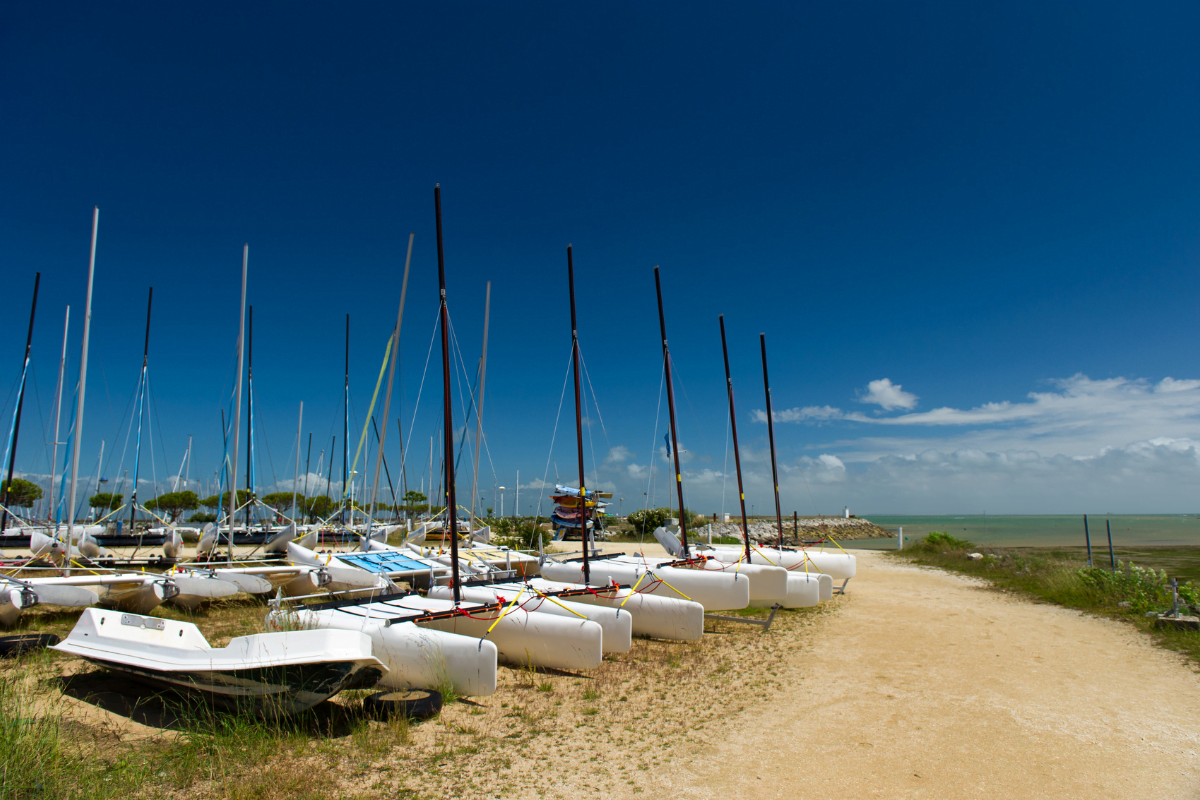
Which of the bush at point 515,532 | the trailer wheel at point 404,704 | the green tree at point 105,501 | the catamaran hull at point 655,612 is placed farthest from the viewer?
the green tree at point 105,501

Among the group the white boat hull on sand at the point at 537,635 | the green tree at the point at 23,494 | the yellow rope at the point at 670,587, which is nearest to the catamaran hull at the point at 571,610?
the white boat hull on sand at the point at 537,635

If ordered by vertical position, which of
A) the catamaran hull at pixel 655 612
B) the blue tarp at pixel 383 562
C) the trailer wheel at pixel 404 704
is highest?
the blue tarp at pixel 383 562

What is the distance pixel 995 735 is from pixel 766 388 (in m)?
16.5

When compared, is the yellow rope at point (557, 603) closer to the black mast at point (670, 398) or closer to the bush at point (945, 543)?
the black mast at point (670, 398)

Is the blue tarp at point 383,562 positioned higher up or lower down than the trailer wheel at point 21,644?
higher up

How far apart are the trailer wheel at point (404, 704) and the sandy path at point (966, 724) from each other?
296 cm

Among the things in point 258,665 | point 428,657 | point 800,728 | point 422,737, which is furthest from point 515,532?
point 258,665

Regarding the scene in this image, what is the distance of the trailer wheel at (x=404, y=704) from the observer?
6801 mm

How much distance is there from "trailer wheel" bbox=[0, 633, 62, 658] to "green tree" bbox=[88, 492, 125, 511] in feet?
128

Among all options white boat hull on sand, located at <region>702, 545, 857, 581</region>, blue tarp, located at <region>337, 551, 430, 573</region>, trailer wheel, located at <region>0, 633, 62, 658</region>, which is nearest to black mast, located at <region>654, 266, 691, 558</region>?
white boat hull on sand, located at <region>702, 545, 857, 581</region>

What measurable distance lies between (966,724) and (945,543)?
21582 millimetres

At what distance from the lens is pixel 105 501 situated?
44.7 metres

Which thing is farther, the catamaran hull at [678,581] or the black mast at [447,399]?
the catamaran hull at [678,581]

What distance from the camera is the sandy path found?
523 centimetres
